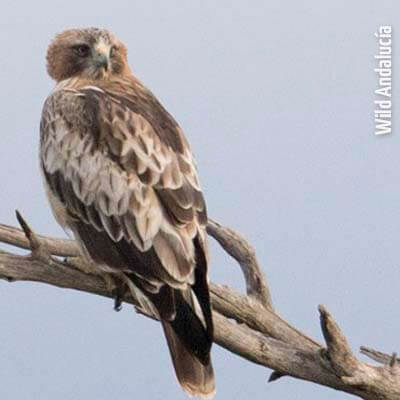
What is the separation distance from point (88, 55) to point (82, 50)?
0.22ft

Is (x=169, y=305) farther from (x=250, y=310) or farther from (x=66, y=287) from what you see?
(x=250, y=310)

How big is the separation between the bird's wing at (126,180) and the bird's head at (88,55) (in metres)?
0.40

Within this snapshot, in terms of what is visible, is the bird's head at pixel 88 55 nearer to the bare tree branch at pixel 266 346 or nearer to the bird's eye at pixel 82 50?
the bird's eye at pixel 82 50

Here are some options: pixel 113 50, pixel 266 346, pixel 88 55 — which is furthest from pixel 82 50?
pixel 266 346

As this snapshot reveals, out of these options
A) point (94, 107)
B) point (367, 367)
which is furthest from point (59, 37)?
point (367, 367)

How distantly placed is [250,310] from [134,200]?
4.50 feet

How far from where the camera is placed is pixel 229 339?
25.8ft

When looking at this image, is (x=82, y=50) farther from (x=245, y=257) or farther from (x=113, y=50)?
(x=245, y=257)

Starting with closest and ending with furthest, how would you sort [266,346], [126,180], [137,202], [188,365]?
[188,365]
[137,202]
[126,180]
[266,346]

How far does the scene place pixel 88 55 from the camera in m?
8.86

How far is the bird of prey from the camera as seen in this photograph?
7.43m

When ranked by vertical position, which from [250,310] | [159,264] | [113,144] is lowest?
[250,310]

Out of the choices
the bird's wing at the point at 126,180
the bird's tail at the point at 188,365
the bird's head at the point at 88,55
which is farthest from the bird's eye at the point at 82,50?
the bird's tail at the point at 188,365

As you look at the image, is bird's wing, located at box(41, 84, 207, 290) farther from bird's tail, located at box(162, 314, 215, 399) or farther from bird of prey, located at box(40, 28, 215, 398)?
bird's tail, located at box(162, 314, 215, 399)
